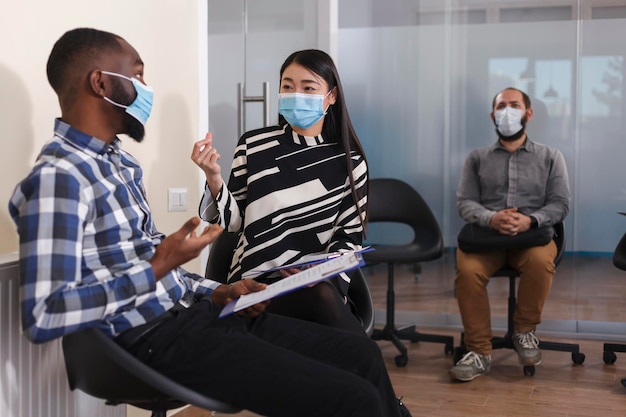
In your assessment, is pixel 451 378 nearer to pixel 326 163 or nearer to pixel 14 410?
pixel 326 163

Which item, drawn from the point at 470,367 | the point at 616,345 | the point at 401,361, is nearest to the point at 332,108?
the point at 470,367

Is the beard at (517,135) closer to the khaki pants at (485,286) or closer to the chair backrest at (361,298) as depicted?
the khaki pants at (485,286)

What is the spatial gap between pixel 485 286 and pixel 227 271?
5.43 ft

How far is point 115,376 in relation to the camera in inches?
70.6

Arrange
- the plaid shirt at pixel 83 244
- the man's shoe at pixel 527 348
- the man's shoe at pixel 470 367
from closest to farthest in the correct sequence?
the plaid shirt at pixel 83 244 < the man's shoe at pixel 470 367 < the man's shoe at pixel 527 348

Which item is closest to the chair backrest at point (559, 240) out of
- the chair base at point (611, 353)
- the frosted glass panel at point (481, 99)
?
the chair base at point (611, 353)

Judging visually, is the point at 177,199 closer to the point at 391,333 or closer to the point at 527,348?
the point at 391,333

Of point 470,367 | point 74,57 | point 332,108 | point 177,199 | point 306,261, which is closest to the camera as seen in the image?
point 74,57

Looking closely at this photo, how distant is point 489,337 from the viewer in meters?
4.02

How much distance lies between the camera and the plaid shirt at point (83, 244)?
167 cm

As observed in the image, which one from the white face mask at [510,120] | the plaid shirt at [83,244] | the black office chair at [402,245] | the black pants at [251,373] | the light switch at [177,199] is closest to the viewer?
the plaid shirt at [83,244]

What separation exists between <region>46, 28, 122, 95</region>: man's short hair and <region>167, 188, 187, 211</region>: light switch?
1.16 meters

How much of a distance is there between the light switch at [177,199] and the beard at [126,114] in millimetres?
1016

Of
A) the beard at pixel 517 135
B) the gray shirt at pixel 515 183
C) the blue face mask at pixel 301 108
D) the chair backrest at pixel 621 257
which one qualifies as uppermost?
the blue face mask at pixel 301 108
